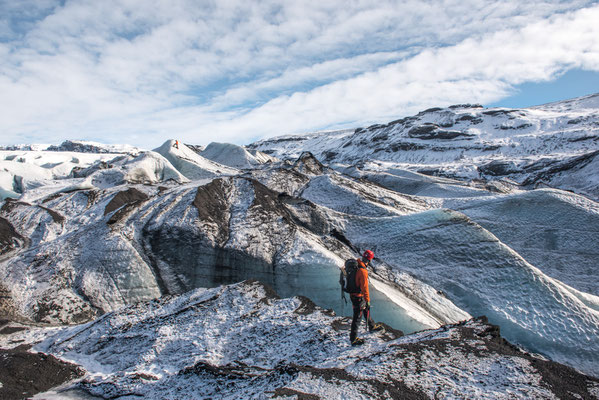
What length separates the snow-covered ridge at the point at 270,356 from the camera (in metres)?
6.24

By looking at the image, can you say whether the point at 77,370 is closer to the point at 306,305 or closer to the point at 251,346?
the point at 251,346

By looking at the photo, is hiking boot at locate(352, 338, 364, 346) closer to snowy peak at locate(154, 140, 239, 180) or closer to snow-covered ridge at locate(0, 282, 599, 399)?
snow-covered ridge at locate(0, 282, 599, 399)

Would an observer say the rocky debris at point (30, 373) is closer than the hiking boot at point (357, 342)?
Yes

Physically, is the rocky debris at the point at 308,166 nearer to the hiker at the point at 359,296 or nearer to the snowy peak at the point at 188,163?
the snowy peak at the point at 188,163

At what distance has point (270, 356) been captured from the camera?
877cm

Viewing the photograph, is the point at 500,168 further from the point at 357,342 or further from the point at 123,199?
the point at 357,342

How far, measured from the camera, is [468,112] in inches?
4926

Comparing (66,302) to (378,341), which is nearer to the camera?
(378,341)

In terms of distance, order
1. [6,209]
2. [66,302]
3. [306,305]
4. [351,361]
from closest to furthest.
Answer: [351,361] < [306,305] < [66,302] < [6,209]

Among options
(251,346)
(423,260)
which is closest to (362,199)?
(423,260)

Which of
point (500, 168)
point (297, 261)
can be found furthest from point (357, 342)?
point (500, 168)

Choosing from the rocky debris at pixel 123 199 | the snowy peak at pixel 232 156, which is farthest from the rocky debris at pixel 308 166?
the snowy peak at pixel 232 156

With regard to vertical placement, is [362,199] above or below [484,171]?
above

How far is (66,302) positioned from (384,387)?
39.1 feet
